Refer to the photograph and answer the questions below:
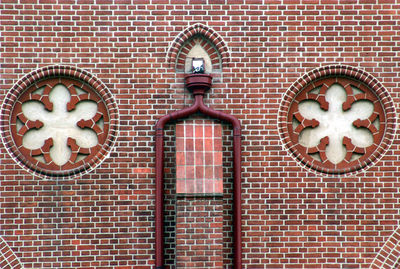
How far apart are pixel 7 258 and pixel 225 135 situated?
3368mm

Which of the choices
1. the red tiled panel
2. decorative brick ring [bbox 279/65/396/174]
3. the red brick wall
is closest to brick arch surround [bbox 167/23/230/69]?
the red brick wall

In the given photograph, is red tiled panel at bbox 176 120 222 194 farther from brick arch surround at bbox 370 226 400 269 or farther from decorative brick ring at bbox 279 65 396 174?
brick arch surround at bbox 370 226 400 269

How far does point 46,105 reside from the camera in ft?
18.3

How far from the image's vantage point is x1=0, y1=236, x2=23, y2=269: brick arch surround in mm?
5422

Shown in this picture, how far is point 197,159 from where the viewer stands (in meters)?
5.39

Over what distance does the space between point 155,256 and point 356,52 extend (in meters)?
3.96

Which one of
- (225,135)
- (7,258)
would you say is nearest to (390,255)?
(225,135)

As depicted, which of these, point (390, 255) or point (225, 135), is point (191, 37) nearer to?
point (225, 135)

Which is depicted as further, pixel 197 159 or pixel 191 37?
pixel 191 37

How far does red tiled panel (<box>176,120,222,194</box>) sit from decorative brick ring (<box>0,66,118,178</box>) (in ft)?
3.21

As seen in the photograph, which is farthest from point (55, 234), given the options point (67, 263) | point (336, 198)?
point (336, 198)

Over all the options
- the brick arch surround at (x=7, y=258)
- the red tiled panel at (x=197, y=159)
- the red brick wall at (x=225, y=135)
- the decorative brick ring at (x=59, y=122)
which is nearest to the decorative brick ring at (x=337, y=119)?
the red brick wall at (x=225, y=135)

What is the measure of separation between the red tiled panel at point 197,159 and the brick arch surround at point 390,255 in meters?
2.38

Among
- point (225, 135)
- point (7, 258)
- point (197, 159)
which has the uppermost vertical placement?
point (225, 135)
